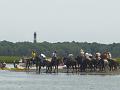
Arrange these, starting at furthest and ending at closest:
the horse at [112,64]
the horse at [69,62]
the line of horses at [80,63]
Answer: the horse at [112,64], the horse at [69,62], the line of horses at [80,63]

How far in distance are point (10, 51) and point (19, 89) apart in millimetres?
143560

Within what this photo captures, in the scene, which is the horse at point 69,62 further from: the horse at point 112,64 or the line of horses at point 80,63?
the horse at point 112,64

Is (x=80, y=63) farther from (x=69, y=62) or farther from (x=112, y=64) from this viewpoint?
(x=112, y=64)

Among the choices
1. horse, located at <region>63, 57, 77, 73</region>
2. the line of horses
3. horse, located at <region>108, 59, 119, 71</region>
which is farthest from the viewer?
horse, located at <region>108, 59, 119, 71</region>

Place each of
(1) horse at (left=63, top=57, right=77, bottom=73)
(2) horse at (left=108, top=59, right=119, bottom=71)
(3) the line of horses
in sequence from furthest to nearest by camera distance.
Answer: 1. (2) horse at (left=108, top=59, right=119, bottom=71)
2. (1) horse at (left=63, top=57, right=77, bottom=73)
3. (3) the line of horses

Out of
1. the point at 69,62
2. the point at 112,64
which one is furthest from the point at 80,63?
the point at 112,64

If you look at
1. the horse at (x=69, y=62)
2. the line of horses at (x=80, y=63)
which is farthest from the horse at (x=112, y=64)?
the horse at (x=69, y=62)

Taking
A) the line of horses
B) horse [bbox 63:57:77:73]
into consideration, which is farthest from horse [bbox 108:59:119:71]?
horse [bbox 63:57:77:73]

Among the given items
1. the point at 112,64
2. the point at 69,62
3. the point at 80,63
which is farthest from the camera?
the point at 112,64

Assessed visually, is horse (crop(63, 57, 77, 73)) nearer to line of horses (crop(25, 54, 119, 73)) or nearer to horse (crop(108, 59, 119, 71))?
line of horses (crop(25, 54, 119, 73))

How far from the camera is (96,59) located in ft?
217

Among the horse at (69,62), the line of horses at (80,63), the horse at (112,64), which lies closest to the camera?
the line of horses at (80,63)

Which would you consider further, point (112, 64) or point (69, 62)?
point (112, 64)

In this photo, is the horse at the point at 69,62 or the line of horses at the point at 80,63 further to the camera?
the horse at the point at 69,62
